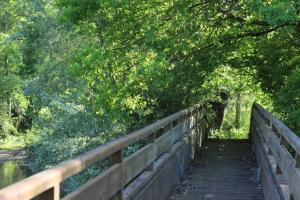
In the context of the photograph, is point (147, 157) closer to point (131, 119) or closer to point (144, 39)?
point (144, 39)

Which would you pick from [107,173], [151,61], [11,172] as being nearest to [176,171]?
[151,61]

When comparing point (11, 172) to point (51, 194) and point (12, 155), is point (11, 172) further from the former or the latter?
point (51, 194)

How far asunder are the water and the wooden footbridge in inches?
503

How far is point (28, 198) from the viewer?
291cm

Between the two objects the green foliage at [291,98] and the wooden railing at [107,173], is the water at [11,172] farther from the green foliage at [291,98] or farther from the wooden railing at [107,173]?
the wooden railing at [107,173]

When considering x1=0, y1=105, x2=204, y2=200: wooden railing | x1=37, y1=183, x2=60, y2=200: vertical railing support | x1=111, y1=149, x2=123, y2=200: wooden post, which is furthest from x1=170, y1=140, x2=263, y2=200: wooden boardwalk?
x1=37, y1=183, x2=60, y2=200: vertical railing support

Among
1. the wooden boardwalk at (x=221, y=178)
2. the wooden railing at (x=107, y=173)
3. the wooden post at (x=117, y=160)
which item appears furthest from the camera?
the wooden boardwalk at (x=221, y=178)

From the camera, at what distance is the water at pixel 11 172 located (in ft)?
83.0

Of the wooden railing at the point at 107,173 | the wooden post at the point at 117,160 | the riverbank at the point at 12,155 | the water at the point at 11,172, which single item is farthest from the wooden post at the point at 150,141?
the riverbank at the point at 12,155

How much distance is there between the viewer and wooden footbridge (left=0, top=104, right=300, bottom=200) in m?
3.75

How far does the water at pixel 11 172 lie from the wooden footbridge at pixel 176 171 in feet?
41.9

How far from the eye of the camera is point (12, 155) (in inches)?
1355

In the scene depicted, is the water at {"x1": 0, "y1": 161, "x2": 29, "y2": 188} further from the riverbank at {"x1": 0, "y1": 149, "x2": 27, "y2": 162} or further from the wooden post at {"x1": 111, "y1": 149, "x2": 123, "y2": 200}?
the wooden post at {"x1": 111, "y1": 149, "x2": 123, "y2": 200}

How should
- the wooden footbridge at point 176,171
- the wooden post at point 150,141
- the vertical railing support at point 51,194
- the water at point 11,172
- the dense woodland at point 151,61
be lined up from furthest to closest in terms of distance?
the water at point 11,172, the dense woodland at point 151,61, the wooden post at point 150,141, the wooden footbridge at point 176,171, the vertical railing support at point 51,194
